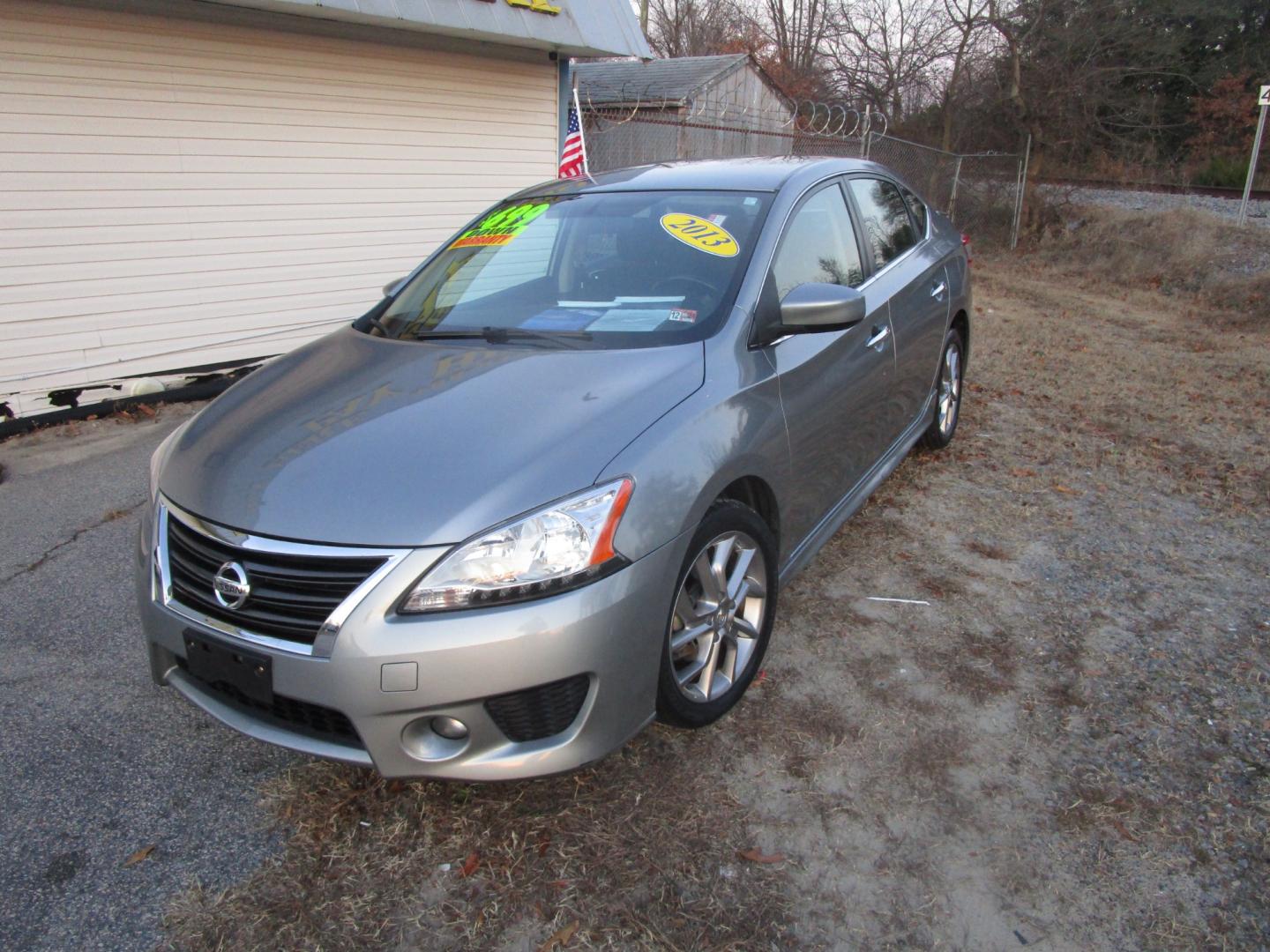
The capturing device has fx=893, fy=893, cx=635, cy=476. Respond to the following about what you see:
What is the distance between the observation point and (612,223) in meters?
3.44

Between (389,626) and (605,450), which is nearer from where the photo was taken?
(389,626)

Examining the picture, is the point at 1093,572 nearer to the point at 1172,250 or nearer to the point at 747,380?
the point at 747,380

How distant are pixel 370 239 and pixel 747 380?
6138mm

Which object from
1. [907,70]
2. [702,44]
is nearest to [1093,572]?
[907,70]

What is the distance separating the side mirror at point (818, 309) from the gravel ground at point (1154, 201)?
14875mm

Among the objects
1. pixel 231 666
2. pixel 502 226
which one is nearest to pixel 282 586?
pixel 231 666

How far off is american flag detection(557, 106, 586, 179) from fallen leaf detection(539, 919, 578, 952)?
27.1 ft

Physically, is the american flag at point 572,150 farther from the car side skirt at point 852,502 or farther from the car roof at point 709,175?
the car side skirt at point 852,502

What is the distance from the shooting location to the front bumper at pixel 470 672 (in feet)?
6.68

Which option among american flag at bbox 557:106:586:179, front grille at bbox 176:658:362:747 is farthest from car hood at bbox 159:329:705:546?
american flag at bbox 557:106:586:179

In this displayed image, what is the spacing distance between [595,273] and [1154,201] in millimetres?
17548

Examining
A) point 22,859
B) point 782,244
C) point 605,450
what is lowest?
point 22,859

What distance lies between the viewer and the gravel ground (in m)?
15.4

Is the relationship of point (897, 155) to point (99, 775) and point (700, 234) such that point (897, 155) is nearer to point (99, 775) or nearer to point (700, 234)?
point (700, 234)
